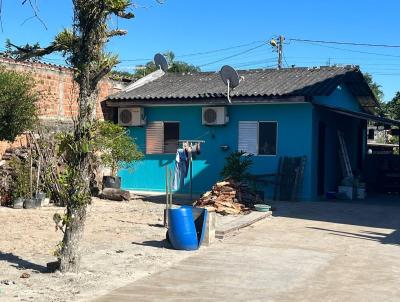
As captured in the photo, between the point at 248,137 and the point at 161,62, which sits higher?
the point at 161,62

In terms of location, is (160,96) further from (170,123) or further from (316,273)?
(316,273)

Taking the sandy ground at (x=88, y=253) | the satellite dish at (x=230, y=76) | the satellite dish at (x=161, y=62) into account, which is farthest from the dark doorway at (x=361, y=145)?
the sandy ground at (x=88, y=253)

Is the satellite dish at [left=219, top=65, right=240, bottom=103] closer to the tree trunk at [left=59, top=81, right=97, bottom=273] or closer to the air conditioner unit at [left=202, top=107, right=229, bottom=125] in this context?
the air conditioner unit at [left=202, top=107, right=229, bottom=125]

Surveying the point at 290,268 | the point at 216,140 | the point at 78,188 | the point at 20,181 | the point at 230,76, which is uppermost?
the point at 230,76

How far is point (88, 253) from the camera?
28.4ft

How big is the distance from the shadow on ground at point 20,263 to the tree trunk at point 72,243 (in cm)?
37

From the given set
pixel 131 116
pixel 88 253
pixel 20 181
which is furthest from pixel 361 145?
pixel 88 253

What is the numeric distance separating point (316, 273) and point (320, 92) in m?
9.53

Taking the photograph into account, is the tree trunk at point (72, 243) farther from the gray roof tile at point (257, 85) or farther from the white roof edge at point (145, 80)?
the white roof edge at point (145, 80)

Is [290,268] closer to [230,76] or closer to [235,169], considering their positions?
[235,169]

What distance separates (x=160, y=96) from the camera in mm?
18531

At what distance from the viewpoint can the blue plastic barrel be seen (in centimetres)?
914

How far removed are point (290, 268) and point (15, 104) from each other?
7353 mm

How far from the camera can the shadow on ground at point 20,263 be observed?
752 centimetres
